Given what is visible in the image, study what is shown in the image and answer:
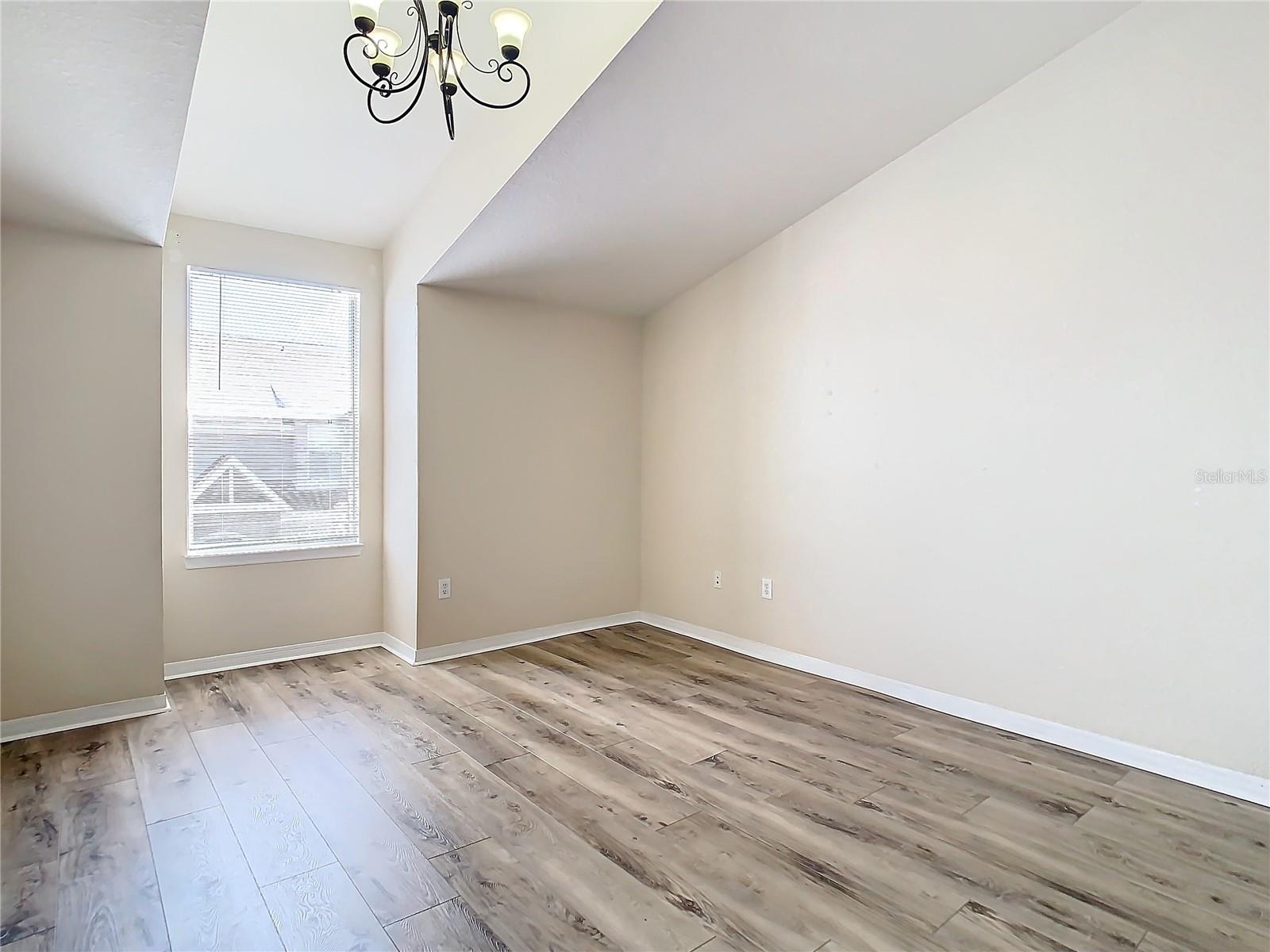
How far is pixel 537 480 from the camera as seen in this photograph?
461cm

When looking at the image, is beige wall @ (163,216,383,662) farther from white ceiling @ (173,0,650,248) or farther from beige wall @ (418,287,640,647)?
beige wall @ (418,287,640,647)

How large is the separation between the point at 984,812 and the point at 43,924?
273 centimetres

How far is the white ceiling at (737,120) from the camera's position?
255 centimetres

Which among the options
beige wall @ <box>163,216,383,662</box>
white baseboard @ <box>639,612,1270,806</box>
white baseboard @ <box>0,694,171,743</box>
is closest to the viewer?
white baseboard @ <box>639,612,1270,806</box>

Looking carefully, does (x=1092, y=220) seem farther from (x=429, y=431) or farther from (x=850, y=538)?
(x=429, y=431)

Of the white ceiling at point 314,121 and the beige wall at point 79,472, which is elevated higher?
the white ceiling at point 314,121

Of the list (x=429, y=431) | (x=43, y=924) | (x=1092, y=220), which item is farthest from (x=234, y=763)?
(x=1092, y=220)

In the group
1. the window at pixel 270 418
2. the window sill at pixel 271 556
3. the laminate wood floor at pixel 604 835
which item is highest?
the window at pixel 270 418

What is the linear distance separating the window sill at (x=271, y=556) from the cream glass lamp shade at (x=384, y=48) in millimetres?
2760

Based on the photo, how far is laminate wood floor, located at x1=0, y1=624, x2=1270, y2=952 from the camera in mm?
1755

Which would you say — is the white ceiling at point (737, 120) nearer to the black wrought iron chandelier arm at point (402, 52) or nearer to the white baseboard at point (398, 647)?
the black wrought iron chandelier arm at point (402, 52)

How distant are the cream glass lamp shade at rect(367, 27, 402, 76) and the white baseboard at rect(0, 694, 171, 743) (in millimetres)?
2941

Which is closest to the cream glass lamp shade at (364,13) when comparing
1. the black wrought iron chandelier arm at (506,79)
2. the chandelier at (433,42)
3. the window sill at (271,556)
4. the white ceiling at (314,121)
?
the chandelier at (433,42)

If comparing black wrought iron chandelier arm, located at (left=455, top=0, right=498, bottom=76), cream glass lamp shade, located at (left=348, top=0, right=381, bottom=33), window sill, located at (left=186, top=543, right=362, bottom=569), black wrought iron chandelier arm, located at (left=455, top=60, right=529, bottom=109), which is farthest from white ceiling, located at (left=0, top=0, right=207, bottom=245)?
window sill, located at (left=186, top=543, right=362, bottom=569)
